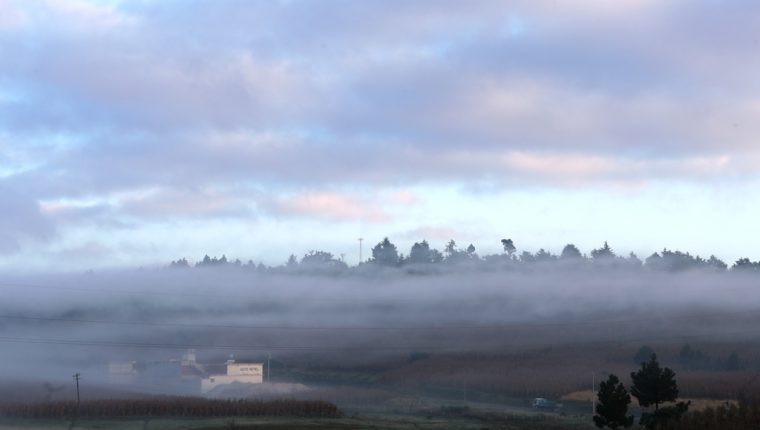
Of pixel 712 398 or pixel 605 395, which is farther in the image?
pixel 712 398

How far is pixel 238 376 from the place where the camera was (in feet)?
492

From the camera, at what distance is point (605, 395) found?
3290 inches

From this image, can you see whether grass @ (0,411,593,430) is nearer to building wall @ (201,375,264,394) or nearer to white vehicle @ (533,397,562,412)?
white vehicle @ (533,397,562,412)

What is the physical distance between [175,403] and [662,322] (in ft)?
295

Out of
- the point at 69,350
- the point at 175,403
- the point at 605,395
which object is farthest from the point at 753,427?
the point at 69,350

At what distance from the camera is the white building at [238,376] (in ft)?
479

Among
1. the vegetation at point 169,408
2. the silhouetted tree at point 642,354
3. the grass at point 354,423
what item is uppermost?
the silhouetted tree at point 642,354

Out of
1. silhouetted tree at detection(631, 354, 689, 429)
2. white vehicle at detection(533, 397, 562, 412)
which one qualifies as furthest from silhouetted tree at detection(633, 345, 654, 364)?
silhouetted tree at detection(631, 354, 689, 429)

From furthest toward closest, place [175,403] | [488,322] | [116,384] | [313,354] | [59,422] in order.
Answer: [488,322] < [313,354] < [116,384] < [175,403] < [59,422]

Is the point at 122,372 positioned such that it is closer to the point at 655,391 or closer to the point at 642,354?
the point at 642,354

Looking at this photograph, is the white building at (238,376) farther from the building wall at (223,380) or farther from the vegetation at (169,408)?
the vegetation at (169,408)

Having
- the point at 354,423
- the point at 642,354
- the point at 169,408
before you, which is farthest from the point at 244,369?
the point at 642,354

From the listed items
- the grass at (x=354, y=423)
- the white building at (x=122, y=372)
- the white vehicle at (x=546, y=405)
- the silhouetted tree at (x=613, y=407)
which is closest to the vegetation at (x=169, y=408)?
the grass at (x=354, y=423)

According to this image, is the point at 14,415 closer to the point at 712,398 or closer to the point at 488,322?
the point at 712,398
